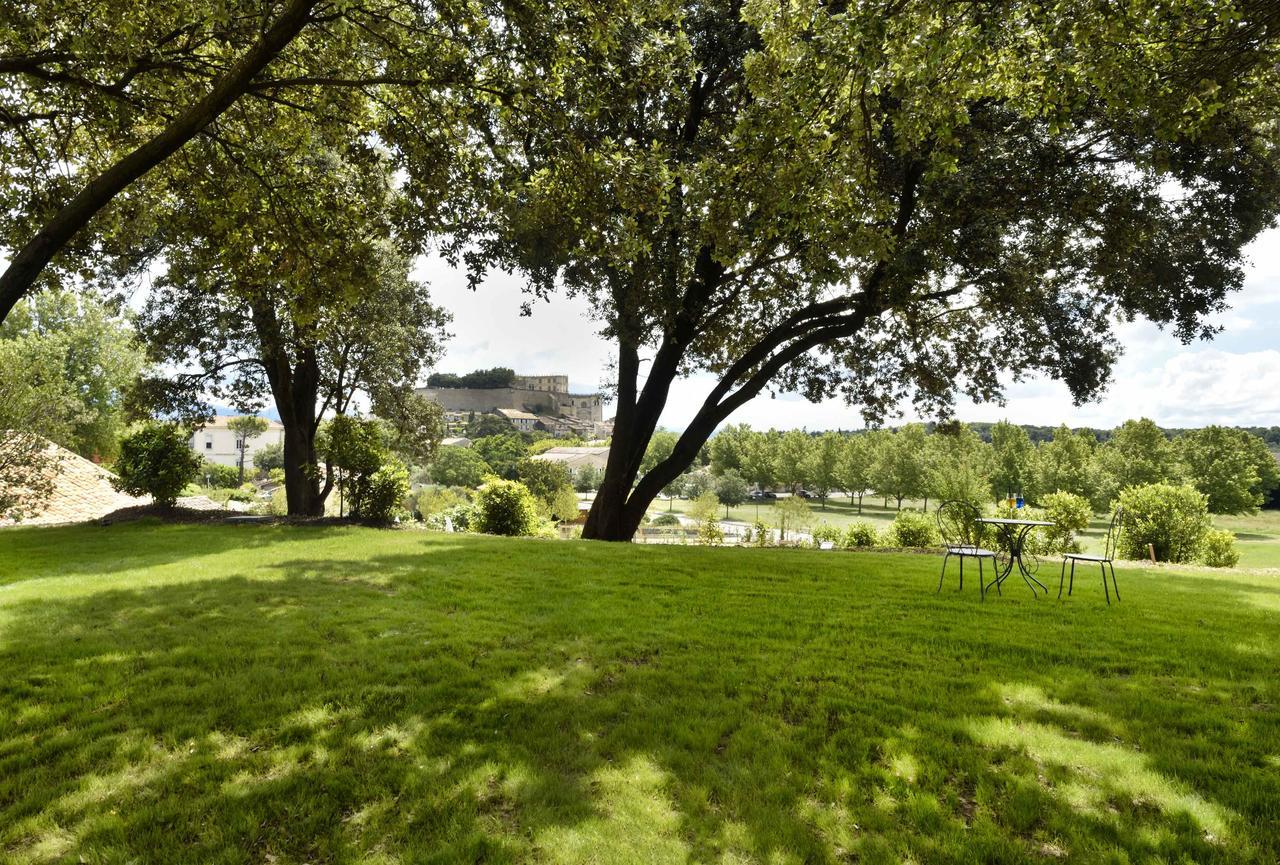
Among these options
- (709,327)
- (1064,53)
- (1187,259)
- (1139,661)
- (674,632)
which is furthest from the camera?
(709,327)

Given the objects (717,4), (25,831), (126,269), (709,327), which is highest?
(717,4)

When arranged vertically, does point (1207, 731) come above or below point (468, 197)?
below

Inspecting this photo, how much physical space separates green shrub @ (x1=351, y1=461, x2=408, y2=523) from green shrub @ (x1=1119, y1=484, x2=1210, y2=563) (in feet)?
62.7

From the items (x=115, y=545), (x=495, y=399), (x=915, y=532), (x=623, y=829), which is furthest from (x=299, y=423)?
(x=495, y=399)

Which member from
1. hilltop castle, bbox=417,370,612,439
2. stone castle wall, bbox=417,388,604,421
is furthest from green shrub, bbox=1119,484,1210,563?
stone castle wall, bbox=417,388,604,421

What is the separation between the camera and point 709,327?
45.1 ft

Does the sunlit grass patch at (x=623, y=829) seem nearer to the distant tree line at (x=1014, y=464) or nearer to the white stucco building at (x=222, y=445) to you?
the distant tree line at (x=1014, y=464)

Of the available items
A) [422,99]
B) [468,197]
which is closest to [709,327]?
[468,197]

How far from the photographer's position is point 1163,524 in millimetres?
17500

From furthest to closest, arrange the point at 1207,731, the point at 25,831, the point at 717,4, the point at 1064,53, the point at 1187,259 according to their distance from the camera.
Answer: the point at 717,4, the point at 1187,259, the point at 1064,53, the point at 1207,731, the point at 25,831

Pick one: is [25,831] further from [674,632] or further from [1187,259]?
[1187,259]

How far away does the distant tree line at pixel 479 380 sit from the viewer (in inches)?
5797

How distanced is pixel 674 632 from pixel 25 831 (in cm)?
433

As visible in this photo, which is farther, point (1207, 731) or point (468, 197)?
point (468, 197)
